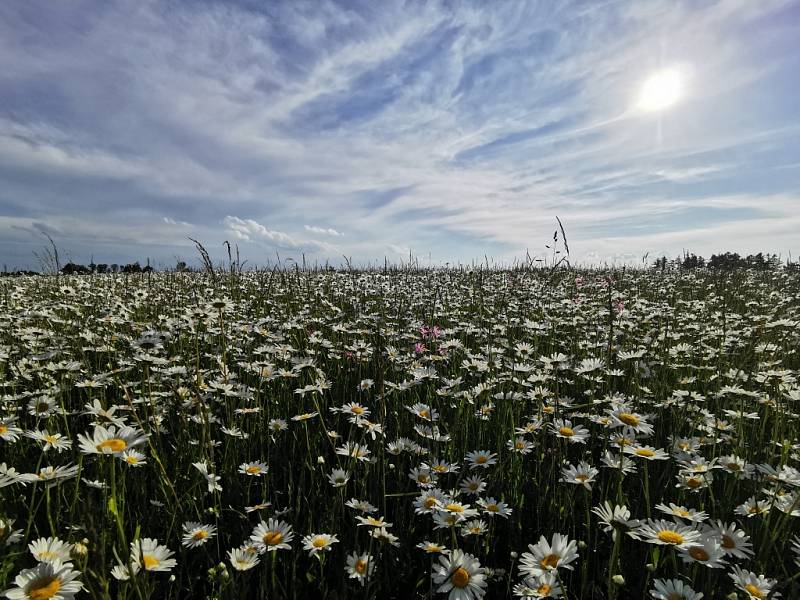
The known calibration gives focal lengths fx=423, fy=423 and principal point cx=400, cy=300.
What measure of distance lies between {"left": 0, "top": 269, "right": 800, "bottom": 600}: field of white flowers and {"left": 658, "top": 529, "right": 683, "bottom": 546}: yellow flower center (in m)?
0.01

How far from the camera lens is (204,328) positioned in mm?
6125

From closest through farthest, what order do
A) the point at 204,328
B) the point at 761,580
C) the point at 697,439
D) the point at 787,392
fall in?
the point at 761,580 < the point at 697,439 < the point at 787,392 < the point at 204,328

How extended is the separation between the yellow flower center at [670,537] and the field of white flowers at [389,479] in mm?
10

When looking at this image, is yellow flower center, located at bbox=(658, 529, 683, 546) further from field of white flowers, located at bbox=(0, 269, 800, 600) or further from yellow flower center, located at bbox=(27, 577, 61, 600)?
yellow flower center, located at bbox=(27, 577, 61, 600)

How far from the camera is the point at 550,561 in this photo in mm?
1584

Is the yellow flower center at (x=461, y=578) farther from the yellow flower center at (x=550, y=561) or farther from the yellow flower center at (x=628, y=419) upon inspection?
the yellow flower center at (x=628, y=419)

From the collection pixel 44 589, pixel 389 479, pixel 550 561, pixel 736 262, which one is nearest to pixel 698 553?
pixel 550 561

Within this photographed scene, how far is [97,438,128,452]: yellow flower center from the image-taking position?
155cm

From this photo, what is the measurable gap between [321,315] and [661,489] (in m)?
5.26

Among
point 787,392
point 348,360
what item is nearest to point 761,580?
point 787,392

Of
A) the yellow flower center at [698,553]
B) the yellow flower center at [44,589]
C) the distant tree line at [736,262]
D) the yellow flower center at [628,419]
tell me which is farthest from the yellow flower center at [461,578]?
the distant tree line at [736,262]

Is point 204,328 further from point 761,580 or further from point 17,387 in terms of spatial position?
point 761,580

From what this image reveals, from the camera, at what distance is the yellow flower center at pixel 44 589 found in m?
1.23

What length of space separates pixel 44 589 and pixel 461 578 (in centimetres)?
134
